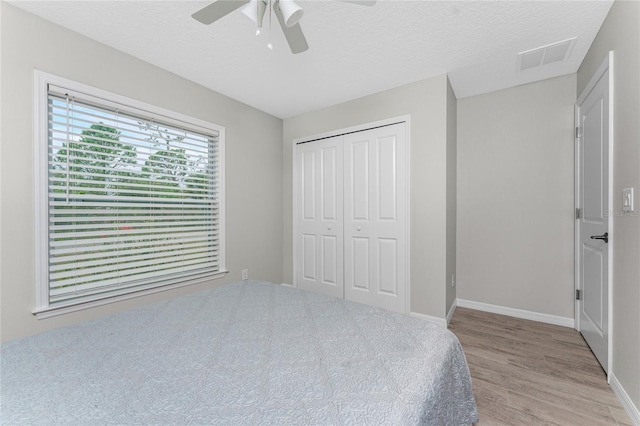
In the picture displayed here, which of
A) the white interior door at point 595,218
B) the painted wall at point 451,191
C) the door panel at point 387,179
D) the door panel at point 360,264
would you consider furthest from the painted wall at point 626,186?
the door panel at point 360,264

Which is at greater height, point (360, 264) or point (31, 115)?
point (31, 115)

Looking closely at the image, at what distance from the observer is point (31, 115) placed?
179cm

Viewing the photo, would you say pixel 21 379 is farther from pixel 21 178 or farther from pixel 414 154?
pixel 414 154

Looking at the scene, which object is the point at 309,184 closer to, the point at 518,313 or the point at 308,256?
the point at 308,256

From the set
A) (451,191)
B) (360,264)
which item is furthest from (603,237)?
(360,264)

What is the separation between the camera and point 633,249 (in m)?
1.50

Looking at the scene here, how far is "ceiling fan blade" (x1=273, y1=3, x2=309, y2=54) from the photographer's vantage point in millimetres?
1502

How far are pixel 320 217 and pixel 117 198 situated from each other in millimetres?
2118

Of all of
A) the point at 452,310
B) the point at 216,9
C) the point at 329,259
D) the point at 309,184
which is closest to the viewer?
the point at 216,9

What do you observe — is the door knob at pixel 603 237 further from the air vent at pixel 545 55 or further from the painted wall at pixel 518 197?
the air vent at pixel 545 55

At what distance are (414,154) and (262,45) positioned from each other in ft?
5.70

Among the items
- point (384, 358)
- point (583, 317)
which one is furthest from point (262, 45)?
point (583, 317)

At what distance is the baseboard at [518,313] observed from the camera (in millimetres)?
2691

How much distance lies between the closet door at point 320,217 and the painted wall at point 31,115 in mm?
723
